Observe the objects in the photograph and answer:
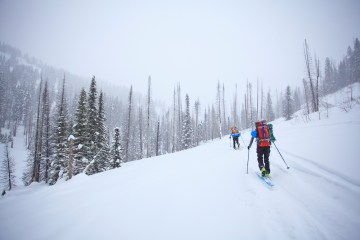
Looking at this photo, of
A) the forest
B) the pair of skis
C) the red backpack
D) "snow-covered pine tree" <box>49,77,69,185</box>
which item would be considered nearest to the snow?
the pair of skis

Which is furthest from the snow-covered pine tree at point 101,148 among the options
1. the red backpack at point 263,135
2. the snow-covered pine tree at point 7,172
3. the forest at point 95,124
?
the red backpack at point 263,135

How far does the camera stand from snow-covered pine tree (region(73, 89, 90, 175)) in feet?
63.1

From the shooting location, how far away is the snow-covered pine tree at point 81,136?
63.1 feet

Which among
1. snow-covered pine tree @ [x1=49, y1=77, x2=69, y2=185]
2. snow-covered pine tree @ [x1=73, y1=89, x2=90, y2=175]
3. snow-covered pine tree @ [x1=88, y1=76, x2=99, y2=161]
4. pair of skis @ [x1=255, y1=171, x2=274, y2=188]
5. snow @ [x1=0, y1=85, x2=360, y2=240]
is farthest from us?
snow-covered pine tree @ [x1=49, y1=77, x2=69, y2=185]

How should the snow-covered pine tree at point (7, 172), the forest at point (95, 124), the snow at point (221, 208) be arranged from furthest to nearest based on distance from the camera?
the snow-covered pine tree at point (7, 172) → the forest at point (95, 124) → the snow at point (221, 208)

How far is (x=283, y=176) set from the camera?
5.91m

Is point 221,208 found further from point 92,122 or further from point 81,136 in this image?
point 92,122

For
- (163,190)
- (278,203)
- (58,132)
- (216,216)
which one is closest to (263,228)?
(216,216)

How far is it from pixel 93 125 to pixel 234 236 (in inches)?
882

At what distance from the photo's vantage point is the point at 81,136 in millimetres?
19828

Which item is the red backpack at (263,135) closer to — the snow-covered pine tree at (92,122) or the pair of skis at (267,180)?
the pair of skis at (267,180)

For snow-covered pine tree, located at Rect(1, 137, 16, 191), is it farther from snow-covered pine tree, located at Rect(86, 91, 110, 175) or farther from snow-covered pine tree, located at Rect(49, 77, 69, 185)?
snow-covered pine tree, located at Rect(86, 91, 110, 175)

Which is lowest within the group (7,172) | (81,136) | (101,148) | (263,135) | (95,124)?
(7,172)

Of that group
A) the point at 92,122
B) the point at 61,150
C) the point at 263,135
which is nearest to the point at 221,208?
the point at 263,135
